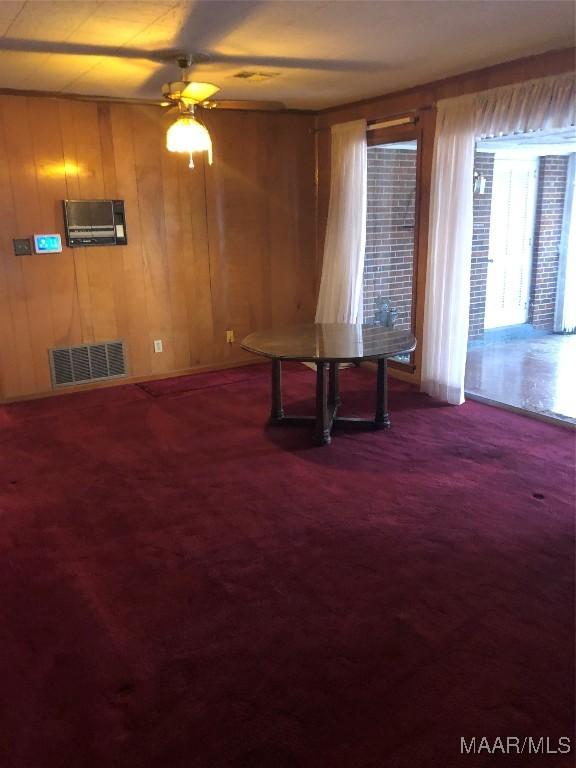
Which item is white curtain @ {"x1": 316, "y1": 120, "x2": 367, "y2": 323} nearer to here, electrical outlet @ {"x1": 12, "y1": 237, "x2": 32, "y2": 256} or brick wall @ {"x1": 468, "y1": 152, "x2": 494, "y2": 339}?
brick wall @ {"x1": 468, "y1": 152, "x2": 494, "y2": 339}

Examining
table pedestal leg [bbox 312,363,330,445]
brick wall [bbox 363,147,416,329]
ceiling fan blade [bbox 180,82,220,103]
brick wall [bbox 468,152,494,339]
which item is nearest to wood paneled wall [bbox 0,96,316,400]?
brick wall [bbox 363,147,416,329]

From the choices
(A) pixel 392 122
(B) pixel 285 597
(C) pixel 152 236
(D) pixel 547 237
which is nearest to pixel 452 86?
(A) pixel 392 122

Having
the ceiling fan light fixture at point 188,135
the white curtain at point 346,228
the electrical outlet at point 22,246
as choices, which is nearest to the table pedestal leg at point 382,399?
the white curtain at point 346,228

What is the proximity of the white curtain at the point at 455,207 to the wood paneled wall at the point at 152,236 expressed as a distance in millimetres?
1773

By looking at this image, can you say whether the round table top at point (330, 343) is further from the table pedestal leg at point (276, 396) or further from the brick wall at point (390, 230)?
the brick wall at point (390, 230)

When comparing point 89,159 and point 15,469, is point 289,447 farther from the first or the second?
point 89,159

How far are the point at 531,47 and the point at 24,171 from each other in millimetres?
3619

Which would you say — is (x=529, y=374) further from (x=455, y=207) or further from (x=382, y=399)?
(x=382, y=399)

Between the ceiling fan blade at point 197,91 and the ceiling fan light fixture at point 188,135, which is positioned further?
the ceiling fan light fixture at point 188,135

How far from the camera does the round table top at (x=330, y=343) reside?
3.64 m

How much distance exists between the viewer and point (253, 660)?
207 centimetres

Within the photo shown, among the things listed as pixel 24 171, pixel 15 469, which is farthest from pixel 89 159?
pixel 15 469

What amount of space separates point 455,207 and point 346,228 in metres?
1.32

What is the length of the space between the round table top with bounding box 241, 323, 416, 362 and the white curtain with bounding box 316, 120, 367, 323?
3.49ft
